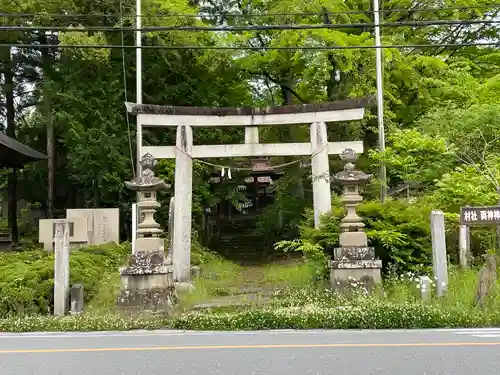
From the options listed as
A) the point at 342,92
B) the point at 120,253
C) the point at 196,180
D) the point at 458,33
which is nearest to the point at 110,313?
the point at 120,253

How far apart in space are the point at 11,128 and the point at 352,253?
20671 millimetres

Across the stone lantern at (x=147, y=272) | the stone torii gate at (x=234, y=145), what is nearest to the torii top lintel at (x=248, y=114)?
the stone torii gate at (x=234, y=145)

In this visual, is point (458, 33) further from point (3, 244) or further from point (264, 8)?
point (3, 244)

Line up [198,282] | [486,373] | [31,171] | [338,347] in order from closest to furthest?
1. [486,373]
2. [338,347]
3. [198,282]
4. [31,171]

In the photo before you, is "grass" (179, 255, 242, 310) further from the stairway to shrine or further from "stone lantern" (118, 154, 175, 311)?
the stairway to shrine

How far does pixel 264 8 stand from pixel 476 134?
400 inches

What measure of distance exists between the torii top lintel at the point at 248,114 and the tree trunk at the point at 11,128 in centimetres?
1149

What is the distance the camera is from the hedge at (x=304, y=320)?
8.55 m

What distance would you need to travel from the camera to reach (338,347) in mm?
6730

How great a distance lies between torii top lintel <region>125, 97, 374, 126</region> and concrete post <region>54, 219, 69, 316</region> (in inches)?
172

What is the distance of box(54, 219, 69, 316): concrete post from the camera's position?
1055cm

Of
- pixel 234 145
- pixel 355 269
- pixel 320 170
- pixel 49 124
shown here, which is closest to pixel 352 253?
pixel 355 269

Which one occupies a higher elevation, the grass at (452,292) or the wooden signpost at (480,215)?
the wooden signpost at (480,215)

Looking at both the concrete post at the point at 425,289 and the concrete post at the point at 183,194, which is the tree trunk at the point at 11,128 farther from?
the concrete post at the point at 425,289
